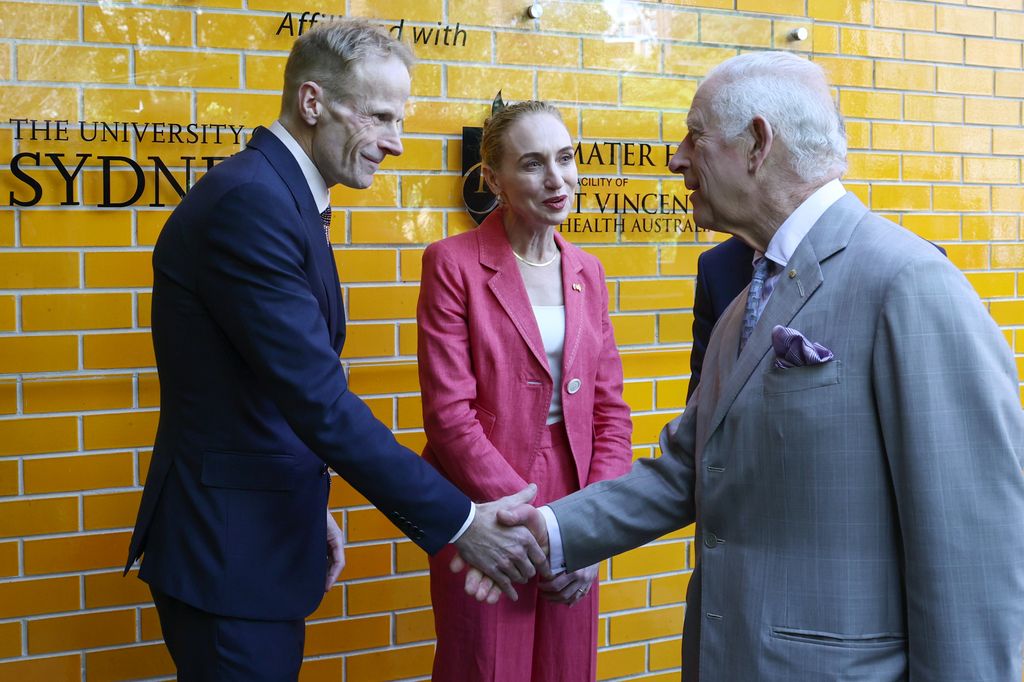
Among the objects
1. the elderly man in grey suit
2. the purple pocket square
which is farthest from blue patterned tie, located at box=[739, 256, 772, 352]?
the purple pocket square

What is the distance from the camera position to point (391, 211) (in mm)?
3303

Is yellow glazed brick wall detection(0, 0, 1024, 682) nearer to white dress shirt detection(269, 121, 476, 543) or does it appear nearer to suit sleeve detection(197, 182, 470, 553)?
white dress shirt detection(269, 121, 476, 543)

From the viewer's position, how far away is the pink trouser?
9.24ft

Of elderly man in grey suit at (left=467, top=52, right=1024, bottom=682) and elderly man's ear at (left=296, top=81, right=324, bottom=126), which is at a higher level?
elderly man's ear at (left=296, top=81, right=324, bottom=126)

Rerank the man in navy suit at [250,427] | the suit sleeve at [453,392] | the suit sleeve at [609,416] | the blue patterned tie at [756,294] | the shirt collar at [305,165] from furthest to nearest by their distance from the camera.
Result: 1. the suit sleeve at [609,416]
2. the suit sleeve at [453,392]
3. the shirt collar at [305,165]
4. the man in navy suit at [250,427]
5. the blue patterned tie at [756,294]

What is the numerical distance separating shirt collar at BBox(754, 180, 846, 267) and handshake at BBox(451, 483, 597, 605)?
0.85 m

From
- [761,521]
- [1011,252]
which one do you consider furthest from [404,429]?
[1011,252]

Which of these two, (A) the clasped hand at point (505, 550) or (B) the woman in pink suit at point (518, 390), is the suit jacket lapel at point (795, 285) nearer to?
(A) the clasped hand at point (505, 550)

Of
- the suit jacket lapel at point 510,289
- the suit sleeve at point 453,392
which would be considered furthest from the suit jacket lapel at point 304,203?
the suit jacket lapel at point 510,289

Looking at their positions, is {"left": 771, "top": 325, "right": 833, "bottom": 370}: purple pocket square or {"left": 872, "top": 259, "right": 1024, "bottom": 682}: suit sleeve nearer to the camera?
{"left": 872, "top": 259, "right": 1024, "bottom": 682}: suit sleeve

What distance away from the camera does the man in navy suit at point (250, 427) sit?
2170mm

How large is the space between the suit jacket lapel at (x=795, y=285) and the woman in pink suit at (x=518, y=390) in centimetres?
91

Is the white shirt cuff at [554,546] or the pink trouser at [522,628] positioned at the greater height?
the white shirt cuff at [554,546]

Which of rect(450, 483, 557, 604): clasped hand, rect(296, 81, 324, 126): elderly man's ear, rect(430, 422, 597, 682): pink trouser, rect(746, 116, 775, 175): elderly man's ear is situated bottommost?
rect(430, 422, 597, 682): pink trouser
